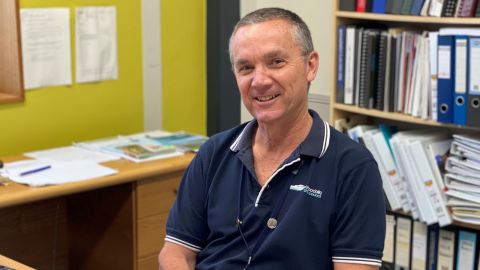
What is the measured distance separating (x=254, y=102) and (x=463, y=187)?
1306mm

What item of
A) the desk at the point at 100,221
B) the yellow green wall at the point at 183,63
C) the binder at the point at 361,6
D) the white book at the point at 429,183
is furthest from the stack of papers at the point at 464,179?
the yellow green wall at the point at 183,63

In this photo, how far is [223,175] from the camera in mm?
1979

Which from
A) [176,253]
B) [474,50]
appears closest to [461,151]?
[474,50]

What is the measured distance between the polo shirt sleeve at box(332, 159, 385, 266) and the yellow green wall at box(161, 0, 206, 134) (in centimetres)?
208

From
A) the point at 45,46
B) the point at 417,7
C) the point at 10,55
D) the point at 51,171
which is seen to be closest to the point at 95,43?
the point at 45,46

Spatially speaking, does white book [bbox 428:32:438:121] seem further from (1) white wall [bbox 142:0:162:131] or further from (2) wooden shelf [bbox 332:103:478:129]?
(1) white wall [bbox 142:0:162:131]

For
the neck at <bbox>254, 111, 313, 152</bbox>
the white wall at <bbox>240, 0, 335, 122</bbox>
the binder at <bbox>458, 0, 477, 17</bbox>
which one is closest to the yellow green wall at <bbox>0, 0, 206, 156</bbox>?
the white wall at <bbox>240, 0, 335, 122</bbox>

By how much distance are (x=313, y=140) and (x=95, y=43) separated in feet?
5.95

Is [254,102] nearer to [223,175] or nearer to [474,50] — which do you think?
[223,175]

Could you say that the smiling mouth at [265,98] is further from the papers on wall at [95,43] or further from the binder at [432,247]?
the papers on wall at [95,43]

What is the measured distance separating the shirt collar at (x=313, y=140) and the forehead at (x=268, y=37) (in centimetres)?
22

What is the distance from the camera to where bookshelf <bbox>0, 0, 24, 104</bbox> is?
122 inches

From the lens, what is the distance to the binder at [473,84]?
106 inches

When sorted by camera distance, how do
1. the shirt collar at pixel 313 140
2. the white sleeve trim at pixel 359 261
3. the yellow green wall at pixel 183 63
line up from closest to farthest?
1. the white sleeve trim at pixel 359 261
2. the shirt collar at pixel 313 140
3. the yellow green wall at pixel 183 63
